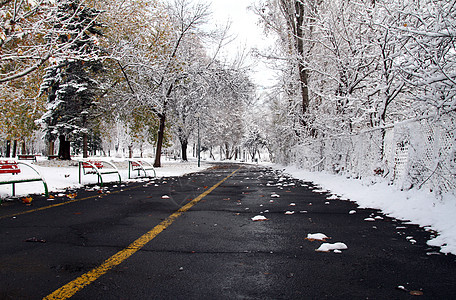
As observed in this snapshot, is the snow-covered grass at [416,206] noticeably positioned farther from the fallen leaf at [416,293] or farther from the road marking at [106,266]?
the road marking at [106,266]

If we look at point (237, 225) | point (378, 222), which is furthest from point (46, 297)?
point (378, 222)

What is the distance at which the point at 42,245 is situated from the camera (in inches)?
152

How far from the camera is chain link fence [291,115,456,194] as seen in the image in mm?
5348

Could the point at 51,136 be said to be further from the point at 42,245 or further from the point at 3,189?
the point at 42,245

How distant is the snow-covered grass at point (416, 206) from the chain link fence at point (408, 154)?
199mm

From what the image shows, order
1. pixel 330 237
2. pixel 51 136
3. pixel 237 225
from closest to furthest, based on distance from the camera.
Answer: pixel 330 237
pixel 237 225
pixel 51 136

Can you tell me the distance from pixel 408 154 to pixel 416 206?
130cm

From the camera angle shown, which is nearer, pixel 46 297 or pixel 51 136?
pixel 46 297

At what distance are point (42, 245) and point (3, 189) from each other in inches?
249

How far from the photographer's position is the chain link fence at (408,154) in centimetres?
535

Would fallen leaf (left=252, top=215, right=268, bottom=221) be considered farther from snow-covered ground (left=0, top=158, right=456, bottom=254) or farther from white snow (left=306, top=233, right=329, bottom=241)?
snow-covered ground (left=0, top=158, right=456, bottom=254)

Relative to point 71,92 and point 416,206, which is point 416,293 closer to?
point 416,206

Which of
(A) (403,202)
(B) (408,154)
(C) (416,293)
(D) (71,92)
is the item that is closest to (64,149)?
(D) (71,92)

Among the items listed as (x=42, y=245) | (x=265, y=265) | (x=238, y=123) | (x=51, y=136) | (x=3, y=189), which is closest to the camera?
(x=265, y=265)
